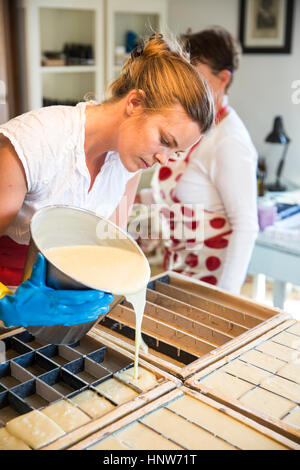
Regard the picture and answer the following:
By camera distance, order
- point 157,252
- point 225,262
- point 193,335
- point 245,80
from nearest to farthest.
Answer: point 193,335
point 225,262
point 245,80
point 157,252

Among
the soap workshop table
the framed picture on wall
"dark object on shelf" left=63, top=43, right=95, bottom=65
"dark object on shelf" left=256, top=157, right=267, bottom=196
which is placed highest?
the framed picture on wall

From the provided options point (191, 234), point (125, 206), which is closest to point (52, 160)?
point (125, 206)

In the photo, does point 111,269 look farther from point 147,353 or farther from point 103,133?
point 103,133

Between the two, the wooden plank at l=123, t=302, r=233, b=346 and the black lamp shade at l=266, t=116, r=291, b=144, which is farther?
the black lamp shade at l=266, t=116, r=291, b=144

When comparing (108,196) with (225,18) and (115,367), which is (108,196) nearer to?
(115,367)

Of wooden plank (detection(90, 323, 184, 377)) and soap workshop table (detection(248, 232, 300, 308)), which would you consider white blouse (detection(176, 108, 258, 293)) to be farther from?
wooden plank (detection(90, 323, 184, 377))

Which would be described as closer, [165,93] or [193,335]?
[165,93]

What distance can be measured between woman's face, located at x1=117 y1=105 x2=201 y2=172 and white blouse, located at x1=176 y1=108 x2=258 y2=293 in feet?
1.89

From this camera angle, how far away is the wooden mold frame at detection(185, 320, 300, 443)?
95 centimetres

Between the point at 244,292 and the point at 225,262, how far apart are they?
1850mm

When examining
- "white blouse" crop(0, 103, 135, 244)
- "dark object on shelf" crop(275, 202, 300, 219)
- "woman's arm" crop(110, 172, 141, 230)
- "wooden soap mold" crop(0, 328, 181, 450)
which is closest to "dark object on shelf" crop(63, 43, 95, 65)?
"dark object on shelf" crop(275, 202, 300, 219)

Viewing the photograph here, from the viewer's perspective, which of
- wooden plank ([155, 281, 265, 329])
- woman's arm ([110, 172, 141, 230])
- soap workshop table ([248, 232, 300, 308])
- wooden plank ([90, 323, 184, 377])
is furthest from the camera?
soap workshop table ([248, 232, 300, 308])

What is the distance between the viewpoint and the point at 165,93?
117 centimetres

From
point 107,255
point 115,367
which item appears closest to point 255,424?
point 115,367
